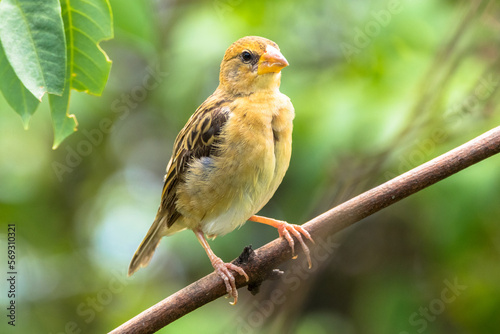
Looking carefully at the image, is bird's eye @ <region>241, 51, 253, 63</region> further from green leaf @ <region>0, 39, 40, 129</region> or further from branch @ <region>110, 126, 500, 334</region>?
green leaf @ <region>0, 39, 40, 129</region>

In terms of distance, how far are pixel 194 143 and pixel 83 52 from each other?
1358 mm

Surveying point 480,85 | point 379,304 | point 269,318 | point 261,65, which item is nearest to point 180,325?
point 269,318

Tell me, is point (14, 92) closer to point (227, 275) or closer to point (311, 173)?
point (227, 275)

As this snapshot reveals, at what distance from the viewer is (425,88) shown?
345 centimetres

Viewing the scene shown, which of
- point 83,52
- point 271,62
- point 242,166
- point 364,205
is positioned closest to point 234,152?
point 242,166

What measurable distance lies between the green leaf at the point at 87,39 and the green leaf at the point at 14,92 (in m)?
0.25

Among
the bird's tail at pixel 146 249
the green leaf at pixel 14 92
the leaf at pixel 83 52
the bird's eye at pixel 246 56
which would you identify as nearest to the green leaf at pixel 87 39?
the leaf at pixel 83 52

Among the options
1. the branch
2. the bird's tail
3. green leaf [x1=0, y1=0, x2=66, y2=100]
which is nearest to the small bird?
the bird's tail

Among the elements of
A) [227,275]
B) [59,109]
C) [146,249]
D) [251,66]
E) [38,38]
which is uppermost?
[38,38]

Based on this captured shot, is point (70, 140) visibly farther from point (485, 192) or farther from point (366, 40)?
point (485, 192)

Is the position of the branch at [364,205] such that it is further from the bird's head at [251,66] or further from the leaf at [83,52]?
the bird's head at [251,66]

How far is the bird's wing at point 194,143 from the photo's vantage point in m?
3.39

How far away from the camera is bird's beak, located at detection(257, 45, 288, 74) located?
332 cm

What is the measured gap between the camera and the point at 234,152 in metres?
3.22
